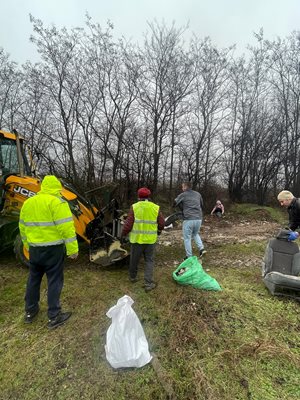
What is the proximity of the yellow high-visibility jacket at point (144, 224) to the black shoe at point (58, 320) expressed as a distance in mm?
1517

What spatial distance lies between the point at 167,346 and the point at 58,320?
1.41 metres

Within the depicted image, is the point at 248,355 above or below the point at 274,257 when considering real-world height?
below

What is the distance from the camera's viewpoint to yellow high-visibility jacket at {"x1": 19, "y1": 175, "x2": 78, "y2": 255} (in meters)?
3.24

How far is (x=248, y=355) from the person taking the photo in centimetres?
286

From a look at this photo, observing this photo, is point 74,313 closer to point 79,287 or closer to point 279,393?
point 79,287

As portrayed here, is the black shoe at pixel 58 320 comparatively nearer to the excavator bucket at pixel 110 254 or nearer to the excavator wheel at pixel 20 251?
the excavator bucket at pixel 110 254

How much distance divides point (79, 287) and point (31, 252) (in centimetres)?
155

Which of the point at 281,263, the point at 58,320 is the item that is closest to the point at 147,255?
the point at 58,320

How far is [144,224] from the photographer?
4465 millimetres

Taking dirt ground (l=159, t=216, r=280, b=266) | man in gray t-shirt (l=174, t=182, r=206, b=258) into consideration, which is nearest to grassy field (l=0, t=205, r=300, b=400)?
man in gray t-shirt (l=174, t=182, r=206, b=258)

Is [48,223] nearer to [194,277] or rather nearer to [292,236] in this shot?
[194,277]

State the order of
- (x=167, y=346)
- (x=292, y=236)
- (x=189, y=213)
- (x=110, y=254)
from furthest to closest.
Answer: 1. (x=189, y=213)
2. (x=110, y=254)
3. (x=292, y=236)
4. (x=167, y=346)

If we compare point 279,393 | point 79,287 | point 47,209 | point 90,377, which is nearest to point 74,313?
point 79,287

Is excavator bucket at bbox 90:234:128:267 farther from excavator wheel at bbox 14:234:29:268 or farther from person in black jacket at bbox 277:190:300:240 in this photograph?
person in black jacket at bbox 277:190:300:240
